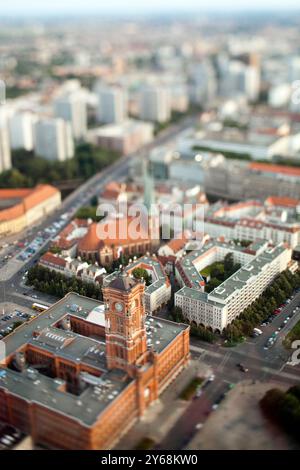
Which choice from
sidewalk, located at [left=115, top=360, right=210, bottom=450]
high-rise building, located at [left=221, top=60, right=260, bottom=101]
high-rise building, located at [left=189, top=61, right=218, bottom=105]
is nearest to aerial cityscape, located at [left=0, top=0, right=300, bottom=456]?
sidewalk, located at [left=115, top=360, right=210, bottom=450]

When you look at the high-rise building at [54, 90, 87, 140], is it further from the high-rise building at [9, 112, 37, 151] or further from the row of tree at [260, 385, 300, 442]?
the row of tree at [260, 385, 300, 442]

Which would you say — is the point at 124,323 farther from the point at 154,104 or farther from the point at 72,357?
the point at 154,104

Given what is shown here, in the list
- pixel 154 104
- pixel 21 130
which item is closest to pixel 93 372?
pixel 21 130

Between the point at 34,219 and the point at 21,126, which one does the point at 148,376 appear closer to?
the point at 34,219
